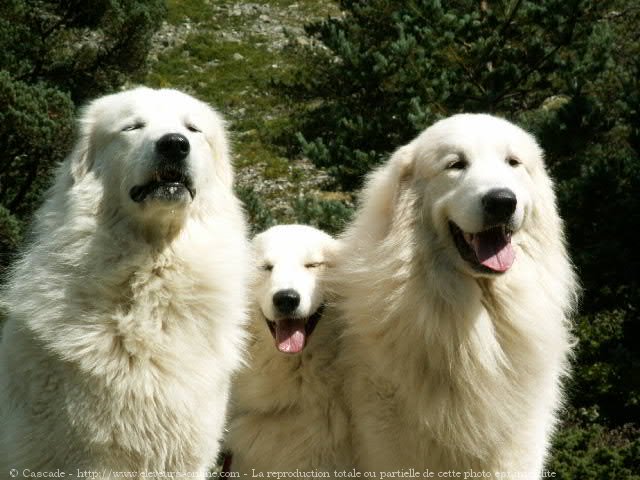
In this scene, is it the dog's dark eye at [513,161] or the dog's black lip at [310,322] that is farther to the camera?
the dog's black lip at [310,322]

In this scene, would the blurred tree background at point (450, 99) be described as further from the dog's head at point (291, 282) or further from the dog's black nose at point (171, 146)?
the dog's black nose at point (171, 146)

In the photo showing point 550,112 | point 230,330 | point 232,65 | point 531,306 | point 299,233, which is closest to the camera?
point 230,330

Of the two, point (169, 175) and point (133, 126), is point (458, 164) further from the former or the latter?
point (133, 126)

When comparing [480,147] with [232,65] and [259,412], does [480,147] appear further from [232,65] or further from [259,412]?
[232,65]

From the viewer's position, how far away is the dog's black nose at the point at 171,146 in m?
3.14

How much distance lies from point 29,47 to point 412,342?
26.7 ft

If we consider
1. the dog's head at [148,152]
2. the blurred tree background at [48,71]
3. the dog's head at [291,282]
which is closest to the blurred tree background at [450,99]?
the blurred tree background at [48,71]

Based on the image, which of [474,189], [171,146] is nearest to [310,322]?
[474,189]

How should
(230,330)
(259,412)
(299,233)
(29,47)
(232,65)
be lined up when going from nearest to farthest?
(230,330) < (259,412) < (299,233) < (29,47) < (232,65)

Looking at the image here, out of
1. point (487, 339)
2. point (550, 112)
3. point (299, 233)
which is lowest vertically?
point (550, 112)

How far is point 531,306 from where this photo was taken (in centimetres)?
353

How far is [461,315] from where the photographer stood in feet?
11.5

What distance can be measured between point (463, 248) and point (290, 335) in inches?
39.9

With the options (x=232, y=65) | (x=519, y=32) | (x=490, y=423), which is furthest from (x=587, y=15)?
(x=232, y=65)
